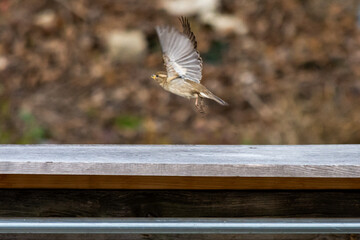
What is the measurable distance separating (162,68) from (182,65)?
4.66m

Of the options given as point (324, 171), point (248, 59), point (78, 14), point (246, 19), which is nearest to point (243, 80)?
point (248, 59)

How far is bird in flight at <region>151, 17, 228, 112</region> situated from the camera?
2256 millimetres

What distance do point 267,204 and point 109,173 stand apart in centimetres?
49

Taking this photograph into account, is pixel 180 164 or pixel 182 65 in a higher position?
pixel 182 65

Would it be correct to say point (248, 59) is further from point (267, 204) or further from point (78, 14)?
point (267, 204)

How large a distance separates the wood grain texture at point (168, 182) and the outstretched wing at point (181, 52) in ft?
1.93

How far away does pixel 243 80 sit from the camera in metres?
7.18

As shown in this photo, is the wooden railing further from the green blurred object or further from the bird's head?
the green blurred object

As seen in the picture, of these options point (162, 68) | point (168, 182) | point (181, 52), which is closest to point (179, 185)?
point (168, 182)

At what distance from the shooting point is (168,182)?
5.94 feet

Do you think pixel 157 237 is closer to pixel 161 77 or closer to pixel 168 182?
pixel 168 182

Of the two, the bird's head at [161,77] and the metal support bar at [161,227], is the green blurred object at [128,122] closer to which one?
the bird's head at [161,77]

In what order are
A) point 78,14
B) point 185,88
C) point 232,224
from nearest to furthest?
1. point 232,224
2. point 185,88
3. point 78,14

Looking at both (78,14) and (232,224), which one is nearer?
(232,224)
